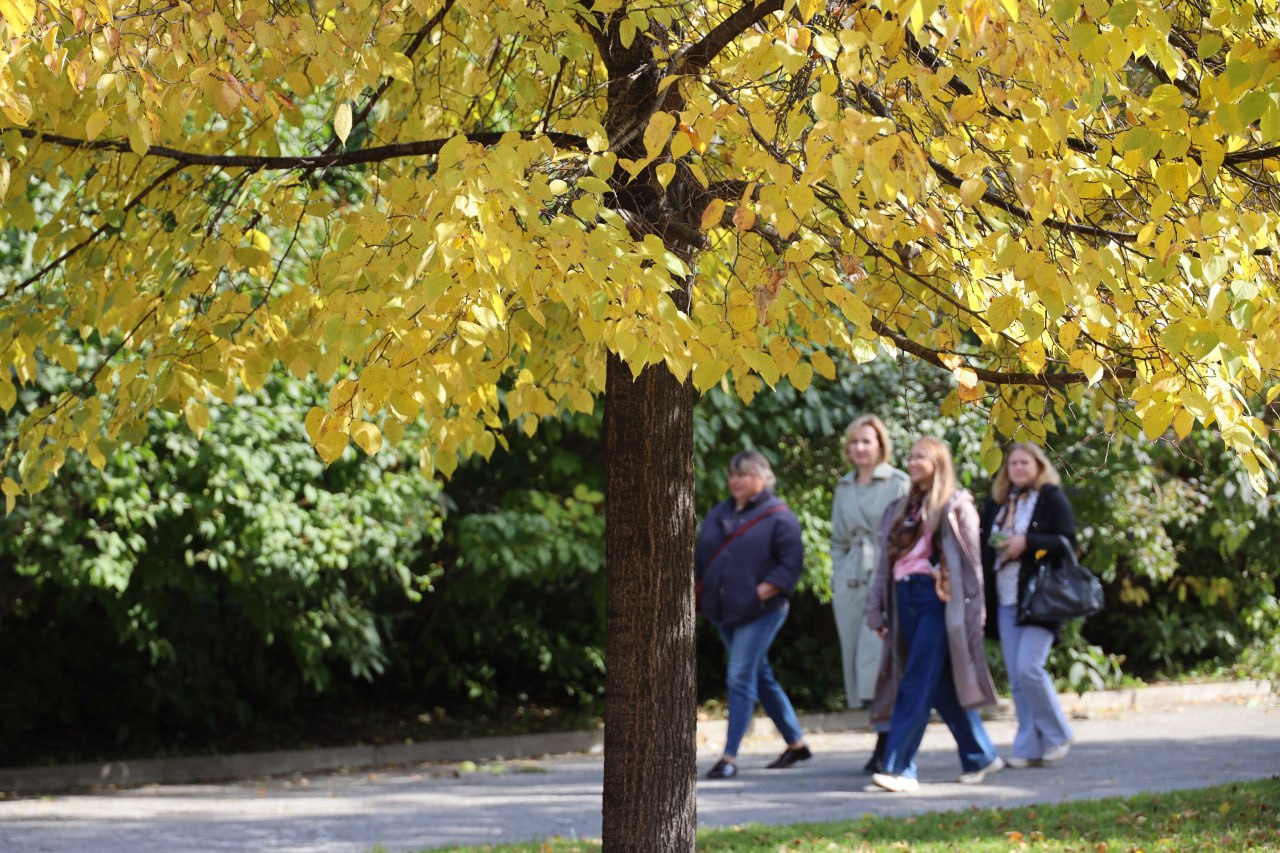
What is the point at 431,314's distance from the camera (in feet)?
11.2

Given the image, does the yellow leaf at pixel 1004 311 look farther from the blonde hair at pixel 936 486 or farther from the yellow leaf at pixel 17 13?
the blonde hair at pixel 936 486

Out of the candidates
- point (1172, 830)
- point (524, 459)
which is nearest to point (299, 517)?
point (524, 459)

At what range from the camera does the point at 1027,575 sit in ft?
28.3

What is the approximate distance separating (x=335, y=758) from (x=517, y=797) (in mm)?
2456

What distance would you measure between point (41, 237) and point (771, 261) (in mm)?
2437

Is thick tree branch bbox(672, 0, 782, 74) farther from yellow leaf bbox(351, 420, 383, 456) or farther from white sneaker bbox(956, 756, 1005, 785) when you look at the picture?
white sneaker bbox(956, 756, 1005, 785)

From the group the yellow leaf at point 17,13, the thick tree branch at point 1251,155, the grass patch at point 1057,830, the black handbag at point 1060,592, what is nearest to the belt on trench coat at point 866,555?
the black handbag at point 1060,592

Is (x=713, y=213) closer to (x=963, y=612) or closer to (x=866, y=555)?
(x=963, y=612)

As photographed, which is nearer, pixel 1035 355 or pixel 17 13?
pixel 17 13

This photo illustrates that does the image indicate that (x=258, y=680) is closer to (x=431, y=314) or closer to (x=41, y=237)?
(x=41, y=237)

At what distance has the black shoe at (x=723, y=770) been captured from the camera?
28.2 feet

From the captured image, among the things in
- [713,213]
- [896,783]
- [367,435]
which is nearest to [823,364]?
[713,213]

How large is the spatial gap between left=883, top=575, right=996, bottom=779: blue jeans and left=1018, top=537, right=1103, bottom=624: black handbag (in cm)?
64

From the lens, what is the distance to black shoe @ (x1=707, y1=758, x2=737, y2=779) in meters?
8.61
